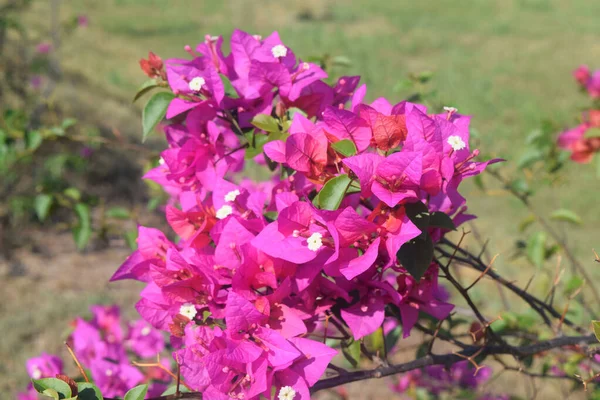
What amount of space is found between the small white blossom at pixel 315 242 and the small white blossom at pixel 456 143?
0.47 ft

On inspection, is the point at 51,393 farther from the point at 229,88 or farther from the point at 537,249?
the point at 537,249

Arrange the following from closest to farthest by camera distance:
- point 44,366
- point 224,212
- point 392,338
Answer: point 224,212 < point 392,338 < point 44,366

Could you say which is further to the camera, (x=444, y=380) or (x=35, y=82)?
(x=35, y=82)

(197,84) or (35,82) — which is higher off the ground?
(197,84)

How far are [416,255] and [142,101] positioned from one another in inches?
237

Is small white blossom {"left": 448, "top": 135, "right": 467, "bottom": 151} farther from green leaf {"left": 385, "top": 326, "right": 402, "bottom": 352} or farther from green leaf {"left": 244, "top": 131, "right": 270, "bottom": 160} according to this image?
green leaf {"left": 385, "top": 326, "right": 402, "bottom": 352}

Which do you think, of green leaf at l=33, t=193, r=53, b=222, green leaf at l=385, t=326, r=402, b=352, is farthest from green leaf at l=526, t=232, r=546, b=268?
green leaf at l=33, t=193, r=53, b=222

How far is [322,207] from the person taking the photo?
0.49 meters

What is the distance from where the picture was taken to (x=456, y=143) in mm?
511

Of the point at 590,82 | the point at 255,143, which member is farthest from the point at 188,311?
the point at 590,82

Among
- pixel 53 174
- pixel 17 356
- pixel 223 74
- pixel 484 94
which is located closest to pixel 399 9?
pixel 484 94

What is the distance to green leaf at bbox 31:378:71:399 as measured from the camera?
487mm

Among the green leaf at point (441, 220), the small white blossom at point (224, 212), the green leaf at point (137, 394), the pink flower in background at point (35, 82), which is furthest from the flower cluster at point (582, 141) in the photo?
the pink flower in background at point (35, 82)

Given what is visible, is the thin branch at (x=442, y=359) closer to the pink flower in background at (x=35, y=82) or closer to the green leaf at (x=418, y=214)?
the green leaf at (x=418, y=214)
